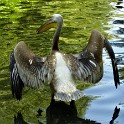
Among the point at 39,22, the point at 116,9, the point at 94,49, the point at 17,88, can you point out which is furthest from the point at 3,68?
the point at 116,9

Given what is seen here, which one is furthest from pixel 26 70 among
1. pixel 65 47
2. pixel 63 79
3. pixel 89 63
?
pixel 65 47

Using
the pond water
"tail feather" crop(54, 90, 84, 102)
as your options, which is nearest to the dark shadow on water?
the pond water

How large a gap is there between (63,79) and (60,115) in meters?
0.57

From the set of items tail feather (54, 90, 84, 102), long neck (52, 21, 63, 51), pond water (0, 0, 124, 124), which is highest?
long neck (52, 21, 63, 51)

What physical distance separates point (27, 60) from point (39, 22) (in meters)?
6.76

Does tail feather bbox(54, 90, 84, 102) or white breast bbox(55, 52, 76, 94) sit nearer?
tail feather bbox(54, 90, 84, 102)

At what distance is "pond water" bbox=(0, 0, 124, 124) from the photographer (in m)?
6.95

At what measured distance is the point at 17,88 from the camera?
7.34 metres

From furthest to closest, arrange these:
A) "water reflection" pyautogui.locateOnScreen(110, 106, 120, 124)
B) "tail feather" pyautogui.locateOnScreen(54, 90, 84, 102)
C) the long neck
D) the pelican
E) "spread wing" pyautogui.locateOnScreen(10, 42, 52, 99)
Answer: the long neck
"spread wing" pyautogui.locateOnScreen(10, 42, 52, 99)
the pelican
"water reflection" pyautogui.locateOnScreen(110, 106, 120, 124)
"tail feather" pyautogui.locateOnScreen(54, 90, 84, 102)

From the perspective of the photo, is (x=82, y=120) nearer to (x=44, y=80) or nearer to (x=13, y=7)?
(x=44, y=80)

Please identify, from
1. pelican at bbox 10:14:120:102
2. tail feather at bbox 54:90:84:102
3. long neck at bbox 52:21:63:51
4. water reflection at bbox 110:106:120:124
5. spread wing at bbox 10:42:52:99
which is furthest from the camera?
long neck at bbox 52:21:63:51

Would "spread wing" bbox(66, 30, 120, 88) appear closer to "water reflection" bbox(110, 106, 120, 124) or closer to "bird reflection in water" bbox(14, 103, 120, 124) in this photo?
"bird reflection in water" bbox(14, 103, 120, 124)

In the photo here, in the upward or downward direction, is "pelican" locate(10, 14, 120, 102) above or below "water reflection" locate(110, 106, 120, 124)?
above

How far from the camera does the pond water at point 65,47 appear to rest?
6.95 meters
